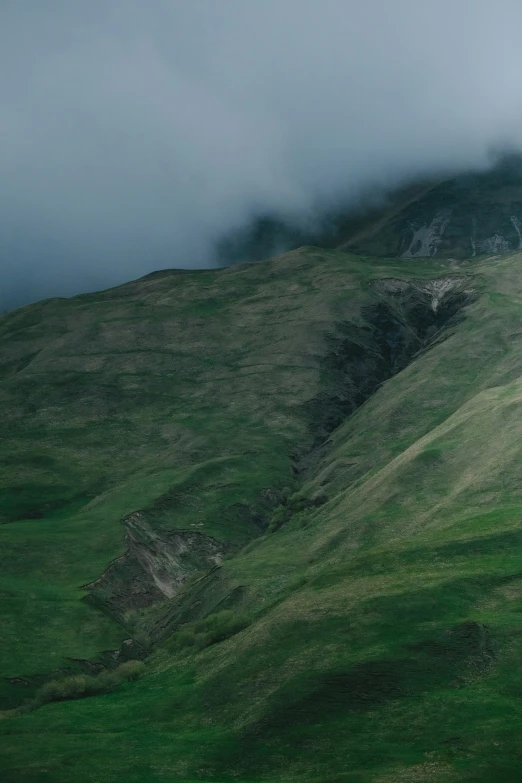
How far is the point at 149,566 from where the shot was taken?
427 feet

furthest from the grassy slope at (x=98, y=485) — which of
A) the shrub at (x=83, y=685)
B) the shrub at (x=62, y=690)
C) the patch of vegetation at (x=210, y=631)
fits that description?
the patch of vegetation at (x=210, y=631)

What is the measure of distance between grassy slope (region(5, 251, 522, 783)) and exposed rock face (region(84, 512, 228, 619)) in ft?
11.2

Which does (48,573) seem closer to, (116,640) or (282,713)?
(116,640)

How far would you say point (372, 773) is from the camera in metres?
52.6

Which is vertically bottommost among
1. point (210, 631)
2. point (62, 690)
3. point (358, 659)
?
point (210, 631)

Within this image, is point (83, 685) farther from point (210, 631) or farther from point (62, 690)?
point (210, 631)

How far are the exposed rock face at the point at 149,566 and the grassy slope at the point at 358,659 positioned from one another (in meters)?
3.42

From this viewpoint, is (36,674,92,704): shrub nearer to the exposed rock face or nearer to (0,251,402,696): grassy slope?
(0,251,402,696): grassy slope

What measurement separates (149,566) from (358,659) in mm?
66330

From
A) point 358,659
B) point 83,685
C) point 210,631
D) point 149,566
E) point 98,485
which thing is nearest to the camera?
point 358,659

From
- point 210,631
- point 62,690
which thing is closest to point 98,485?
point 210,631

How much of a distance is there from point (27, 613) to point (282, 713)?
4712cm

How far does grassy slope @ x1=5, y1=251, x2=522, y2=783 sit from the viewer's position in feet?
188

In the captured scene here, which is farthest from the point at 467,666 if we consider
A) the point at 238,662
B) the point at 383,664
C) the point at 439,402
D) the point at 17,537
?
the point at 439,402
